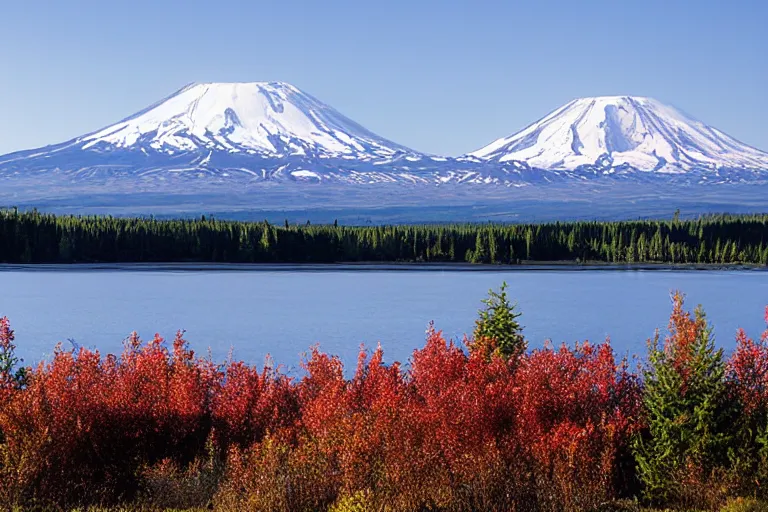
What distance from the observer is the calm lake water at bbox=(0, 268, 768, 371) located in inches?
1784

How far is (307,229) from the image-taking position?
114 metres

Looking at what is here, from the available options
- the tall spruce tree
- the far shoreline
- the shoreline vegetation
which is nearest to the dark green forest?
the far shoreline

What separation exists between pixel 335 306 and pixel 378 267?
136 ft

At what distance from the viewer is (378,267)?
103500mm

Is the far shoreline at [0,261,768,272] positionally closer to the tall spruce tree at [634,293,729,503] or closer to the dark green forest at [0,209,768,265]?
the dark green forest at [0,209,768,265]

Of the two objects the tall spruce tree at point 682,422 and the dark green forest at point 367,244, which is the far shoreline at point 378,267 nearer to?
the dark green forest at point 367,244

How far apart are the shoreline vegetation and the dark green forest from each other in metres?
88.3

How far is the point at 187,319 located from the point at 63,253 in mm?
50038

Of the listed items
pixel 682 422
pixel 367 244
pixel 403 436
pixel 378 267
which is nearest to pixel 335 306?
pixel 378 267

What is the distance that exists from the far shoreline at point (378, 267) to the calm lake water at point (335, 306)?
310 cm

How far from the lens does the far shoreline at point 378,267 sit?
98356 millimetres

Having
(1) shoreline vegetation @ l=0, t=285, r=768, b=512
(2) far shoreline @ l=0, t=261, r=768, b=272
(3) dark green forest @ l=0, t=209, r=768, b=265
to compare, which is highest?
(1) shoreline vegetation @ l=0, t=285, r=768, b=512

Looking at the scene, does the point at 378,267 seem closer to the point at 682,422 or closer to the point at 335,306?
the point at 335,306

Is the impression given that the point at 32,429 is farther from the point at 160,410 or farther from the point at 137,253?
the point at 137,253
